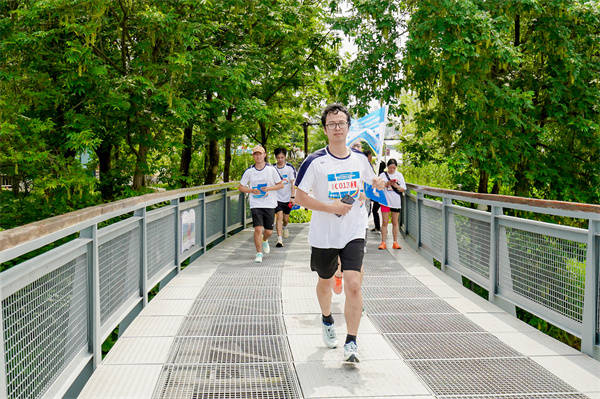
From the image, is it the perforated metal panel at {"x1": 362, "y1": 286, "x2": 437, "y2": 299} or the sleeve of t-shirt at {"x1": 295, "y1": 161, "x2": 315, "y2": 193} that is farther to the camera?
the perforated metal panel at {"x1": 362, "y1": 286, "x2": 437, "y2": 299}

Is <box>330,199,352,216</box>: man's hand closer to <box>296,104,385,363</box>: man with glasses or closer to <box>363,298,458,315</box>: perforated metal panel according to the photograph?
<box>296,104,385,363</box>: man with glasses

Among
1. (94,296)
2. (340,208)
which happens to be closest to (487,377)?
(340,208)

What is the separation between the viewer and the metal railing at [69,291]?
9.68 ft

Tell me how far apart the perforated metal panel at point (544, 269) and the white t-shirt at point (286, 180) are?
5.21 m

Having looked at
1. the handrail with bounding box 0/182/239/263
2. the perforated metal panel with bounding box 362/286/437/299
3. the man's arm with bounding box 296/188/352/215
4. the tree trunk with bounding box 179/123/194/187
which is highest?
the tree trunk with bounding box 179/123/194/187

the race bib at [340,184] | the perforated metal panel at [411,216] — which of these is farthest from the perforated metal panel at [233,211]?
the race bib at [340,184]

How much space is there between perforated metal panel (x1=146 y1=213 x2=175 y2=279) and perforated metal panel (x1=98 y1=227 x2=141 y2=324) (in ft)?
1.90

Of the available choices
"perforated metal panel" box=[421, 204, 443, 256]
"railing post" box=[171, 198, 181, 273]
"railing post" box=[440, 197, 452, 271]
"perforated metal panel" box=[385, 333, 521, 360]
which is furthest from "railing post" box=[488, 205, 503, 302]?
"railing post" box=[171, 198, 181, 273]

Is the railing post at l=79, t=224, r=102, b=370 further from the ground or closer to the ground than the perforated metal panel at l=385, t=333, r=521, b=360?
further from the ground

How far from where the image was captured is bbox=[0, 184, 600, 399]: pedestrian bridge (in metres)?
3.51

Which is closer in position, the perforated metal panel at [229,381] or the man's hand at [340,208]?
the perforated metal panel at [229,381]

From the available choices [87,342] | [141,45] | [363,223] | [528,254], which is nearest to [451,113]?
[141,45]

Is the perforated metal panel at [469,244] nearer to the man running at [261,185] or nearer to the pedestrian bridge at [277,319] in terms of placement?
the pedestrian bridge at [277,319]

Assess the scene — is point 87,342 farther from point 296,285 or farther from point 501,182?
point 501,182
